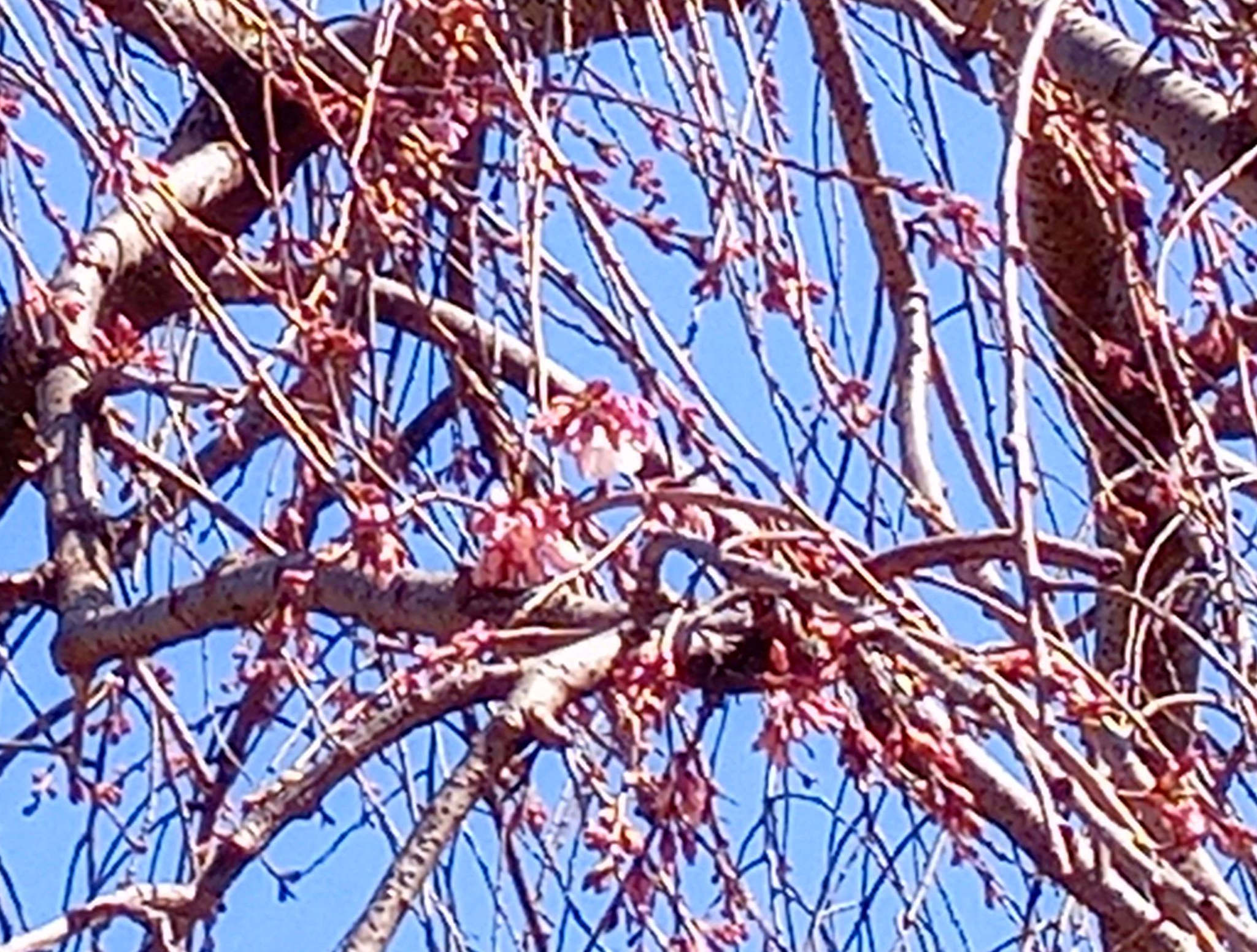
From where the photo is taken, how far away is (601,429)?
A: 4.81 ft

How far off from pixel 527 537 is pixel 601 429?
7 centimetres

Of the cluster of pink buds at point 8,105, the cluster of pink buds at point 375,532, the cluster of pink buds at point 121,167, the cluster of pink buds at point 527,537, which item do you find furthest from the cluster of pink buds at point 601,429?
the cluster of pink buds at point 8,105

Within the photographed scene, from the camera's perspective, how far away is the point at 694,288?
1.95m

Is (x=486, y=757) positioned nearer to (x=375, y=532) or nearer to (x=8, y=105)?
(x=375, y=532)

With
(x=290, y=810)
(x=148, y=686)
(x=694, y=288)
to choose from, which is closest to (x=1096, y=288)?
(x=694, y=288)

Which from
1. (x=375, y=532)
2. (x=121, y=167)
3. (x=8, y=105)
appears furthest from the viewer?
(x=8, y=105)

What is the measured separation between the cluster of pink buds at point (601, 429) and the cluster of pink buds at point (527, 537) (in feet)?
0.09

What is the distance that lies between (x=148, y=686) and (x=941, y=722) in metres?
0.81

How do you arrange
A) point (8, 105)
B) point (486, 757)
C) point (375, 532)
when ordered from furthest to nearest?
point (8, 105) → point (375, 532) → point (486, 757)

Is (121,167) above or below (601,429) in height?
above

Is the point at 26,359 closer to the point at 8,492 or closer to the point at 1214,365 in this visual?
the point at 8,492

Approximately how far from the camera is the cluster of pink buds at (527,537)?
147 cm

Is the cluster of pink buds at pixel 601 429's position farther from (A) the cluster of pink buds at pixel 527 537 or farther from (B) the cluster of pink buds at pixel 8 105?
(B) the cluster of pink buds at pixel 8 105

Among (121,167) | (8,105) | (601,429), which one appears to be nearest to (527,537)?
(601,429)
